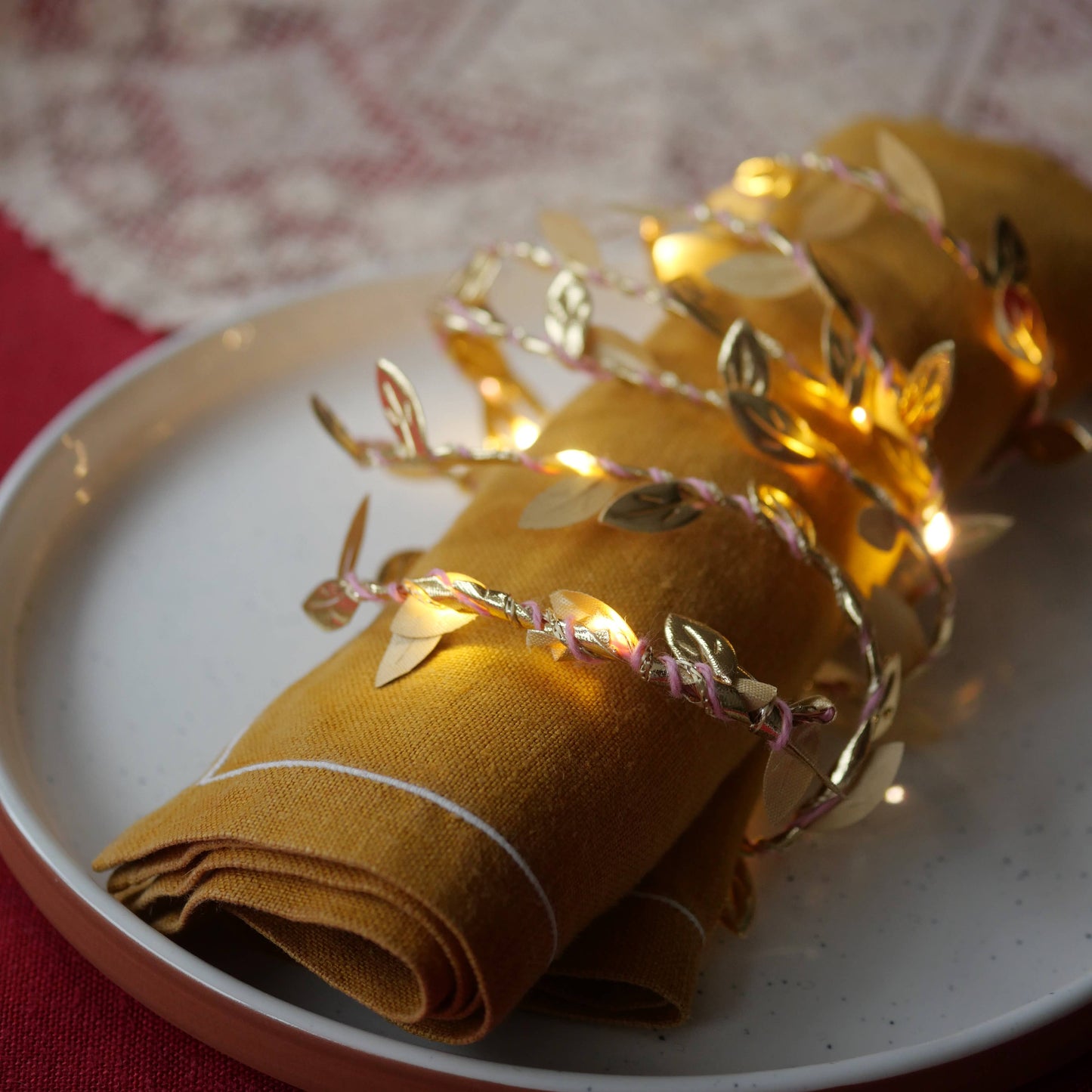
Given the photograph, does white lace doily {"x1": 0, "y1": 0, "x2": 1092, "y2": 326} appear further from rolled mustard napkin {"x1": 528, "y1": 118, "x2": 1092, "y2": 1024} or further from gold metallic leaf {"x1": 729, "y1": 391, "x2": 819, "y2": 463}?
gold metallic leaf {"x1": 729, "y1": 391, "x2": 819, "y2": 463}

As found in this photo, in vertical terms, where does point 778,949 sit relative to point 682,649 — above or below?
below

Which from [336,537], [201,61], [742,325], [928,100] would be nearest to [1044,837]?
[742,325]

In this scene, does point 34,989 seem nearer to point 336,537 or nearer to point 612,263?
point 336,537

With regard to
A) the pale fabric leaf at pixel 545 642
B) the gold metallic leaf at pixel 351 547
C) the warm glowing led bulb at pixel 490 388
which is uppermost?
the pale fabric leaf at pixel 545 642

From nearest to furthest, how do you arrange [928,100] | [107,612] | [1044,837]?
[1044,837]
[107,612]
[928,100]

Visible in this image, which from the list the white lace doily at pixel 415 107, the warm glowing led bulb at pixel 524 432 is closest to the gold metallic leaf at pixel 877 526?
the warm glowing led bulb at pixel 524 432

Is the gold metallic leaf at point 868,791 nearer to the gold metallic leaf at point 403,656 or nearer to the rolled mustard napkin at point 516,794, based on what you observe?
the rolled mustard napkin at point 516,794
